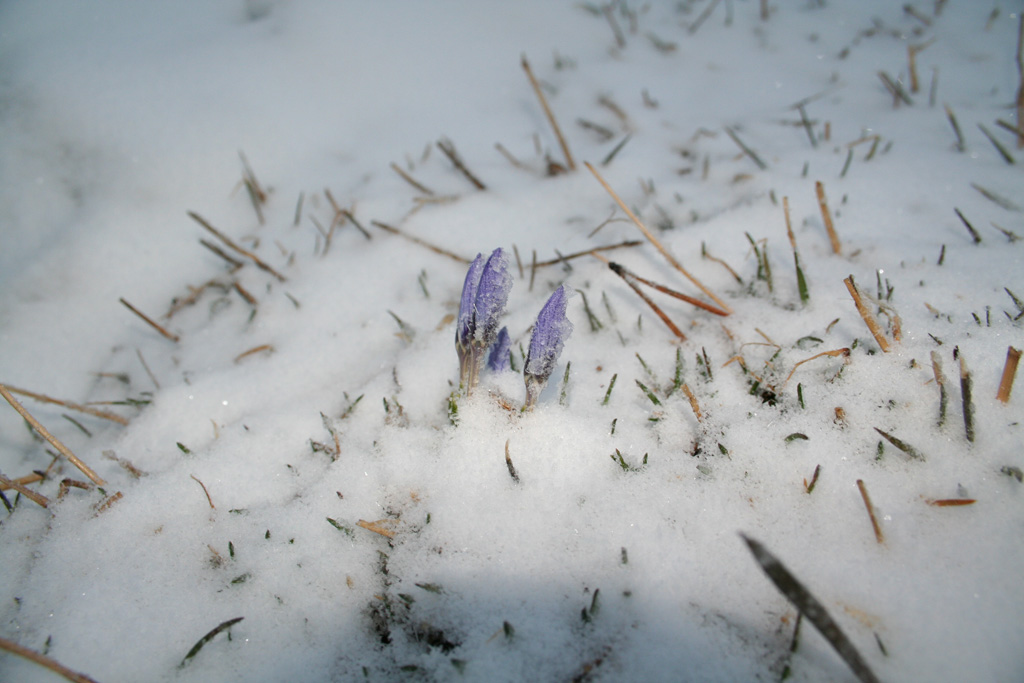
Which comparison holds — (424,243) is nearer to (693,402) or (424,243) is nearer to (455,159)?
(455,159)

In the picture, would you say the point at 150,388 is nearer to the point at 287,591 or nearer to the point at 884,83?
the point at 287,591

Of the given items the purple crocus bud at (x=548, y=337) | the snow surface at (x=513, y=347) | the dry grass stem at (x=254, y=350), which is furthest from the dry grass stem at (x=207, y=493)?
the purple crocus bud at (x=548, y=337)

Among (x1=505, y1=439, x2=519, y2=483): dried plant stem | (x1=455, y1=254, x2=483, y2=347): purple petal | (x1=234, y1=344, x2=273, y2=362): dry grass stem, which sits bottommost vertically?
(x1=234, y1=344, x2=273, y2=362): dry grass stem

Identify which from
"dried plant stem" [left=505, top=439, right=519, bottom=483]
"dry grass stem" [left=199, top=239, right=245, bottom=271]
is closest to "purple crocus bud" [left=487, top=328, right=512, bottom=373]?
"dried plant stem" [left=505, top=439, right=519, bottom=483]

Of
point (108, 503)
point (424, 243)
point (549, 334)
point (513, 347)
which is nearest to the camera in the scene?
point (549, 334)

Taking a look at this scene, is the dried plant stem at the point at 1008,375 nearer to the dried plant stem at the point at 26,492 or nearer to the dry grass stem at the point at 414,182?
the dry grass stem at the point at 414,182

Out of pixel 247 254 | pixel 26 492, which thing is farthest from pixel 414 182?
pixel 26 492

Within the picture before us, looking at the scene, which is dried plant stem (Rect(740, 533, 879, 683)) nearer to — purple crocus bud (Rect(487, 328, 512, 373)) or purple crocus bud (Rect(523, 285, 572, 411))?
purple crocus bud (Rect(523, 285, 572, 411))
